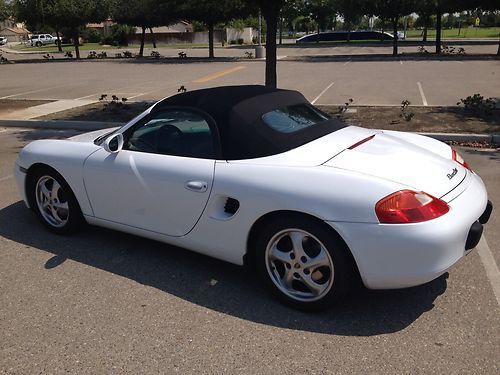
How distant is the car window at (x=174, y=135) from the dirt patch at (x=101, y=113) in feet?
22.2

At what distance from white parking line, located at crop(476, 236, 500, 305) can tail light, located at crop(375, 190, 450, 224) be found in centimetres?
97

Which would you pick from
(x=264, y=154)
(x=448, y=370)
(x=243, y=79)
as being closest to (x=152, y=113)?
(x=264, y=154)

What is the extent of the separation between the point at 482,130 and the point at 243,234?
6.78 m

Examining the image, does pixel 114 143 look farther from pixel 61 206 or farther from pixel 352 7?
pixel 352 7

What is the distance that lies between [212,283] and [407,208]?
5.06 feet

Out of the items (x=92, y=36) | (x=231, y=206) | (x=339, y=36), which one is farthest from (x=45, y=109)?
(x=92, y=36)

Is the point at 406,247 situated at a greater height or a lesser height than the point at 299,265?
greater

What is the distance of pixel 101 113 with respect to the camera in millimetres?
11227

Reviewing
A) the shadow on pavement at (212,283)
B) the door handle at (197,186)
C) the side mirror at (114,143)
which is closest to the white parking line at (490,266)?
the shadow on pavement at (212,283)

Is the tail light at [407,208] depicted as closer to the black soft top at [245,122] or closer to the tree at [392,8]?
the black soft top at [245,122]

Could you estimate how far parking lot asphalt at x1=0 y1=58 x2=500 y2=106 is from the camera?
13516 mm

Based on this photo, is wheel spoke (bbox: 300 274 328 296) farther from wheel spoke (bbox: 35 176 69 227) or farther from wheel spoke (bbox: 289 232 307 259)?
wheel spoke (bbox: 35 176 69 227)

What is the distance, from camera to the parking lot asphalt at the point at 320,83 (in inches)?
532

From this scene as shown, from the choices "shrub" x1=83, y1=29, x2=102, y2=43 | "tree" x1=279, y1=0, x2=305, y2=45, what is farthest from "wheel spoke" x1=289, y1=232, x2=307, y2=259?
"shrub" x1=83, y1=29, x2=102, y2=43
